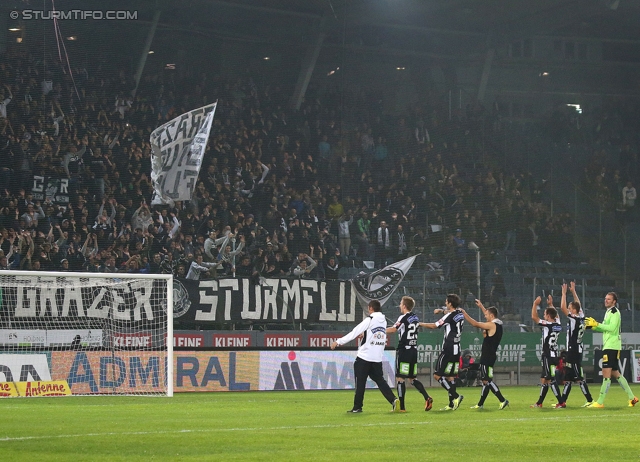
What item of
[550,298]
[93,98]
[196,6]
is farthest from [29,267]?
[550,298]

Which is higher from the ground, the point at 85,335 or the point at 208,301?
the point at 208,301

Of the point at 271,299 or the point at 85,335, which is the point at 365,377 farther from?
the point at 271,299

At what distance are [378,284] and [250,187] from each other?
4777 millimetres

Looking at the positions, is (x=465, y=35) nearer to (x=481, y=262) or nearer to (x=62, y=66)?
(x=481, y=262)

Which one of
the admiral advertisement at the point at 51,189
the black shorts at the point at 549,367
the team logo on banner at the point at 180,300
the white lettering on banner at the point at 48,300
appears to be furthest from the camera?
the admiral advertisement at the point at 51,189

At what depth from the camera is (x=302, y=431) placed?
42.2 ft

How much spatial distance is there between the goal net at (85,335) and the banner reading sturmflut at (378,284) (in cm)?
595

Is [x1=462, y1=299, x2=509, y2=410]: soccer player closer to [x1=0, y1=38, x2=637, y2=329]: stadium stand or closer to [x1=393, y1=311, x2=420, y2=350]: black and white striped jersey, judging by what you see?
[x1=393, y1=311, x2=420, y2=350]: black and white striped jersey

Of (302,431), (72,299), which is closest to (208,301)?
(72,299)

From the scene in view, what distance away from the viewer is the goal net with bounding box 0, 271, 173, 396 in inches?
850

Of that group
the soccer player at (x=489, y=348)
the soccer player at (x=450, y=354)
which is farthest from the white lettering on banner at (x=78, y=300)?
the soccer player at (x=489, y=348)

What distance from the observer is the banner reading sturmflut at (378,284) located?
91.2ft

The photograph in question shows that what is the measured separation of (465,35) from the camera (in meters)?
36.3

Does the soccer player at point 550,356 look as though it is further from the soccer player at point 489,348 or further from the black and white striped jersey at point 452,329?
the black and white striped jersey at point 452,329
